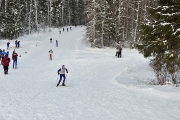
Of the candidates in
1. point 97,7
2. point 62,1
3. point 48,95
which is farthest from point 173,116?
point 62,1

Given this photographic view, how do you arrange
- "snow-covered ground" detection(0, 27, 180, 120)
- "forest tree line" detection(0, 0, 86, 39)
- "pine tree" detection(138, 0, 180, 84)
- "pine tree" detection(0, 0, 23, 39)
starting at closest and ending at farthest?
1. "snow-covered ground" detection(0, 27, 180, 120)
2. "pine tree" detection(138, 0, 180, 84)
3. "pine tree" detection(0, 0, 23, 39)
4. "forest tree line" detection(0, 0, 86, 39)

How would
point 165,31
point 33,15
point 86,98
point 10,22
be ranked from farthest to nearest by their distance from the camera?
point 33,15, point 10,22, point 86,98, point 165,31

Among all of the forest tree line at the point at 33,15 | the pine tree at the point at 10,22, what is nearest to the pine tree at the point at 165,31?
the pine tree at the point at 10,22

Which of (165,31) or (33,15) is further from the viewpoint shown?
(33,15)

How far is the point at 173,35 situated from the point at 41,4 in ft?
217

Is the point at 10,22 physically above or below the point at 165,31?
above

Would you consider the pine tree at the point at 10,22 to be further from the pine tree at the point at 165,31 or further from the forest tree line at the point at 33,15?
the pine tree at the point at 165,31

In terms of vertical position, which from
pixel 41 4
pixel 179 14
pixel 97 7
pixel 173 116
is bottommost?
pixel 173 116

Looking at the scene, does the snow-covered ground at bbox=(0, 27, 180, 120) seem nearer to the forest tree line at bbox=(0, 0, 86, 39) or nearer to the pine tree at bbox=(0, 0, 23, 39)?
the pine tree at bbox=(0, 0, 23, 39)

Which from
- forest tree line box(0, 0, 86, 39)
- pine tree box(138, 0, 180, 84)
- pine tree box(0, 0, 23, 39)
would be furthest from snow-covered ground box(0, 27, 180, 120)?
forest tree line box(0, 0, 86, 39)

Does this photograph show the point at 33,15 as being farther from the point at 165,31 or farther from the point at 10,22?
the point at 165,31

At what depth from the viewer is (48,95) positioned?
13477 millimetres

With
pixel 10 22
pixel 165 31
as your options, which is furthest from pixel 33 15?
pixel 165 31

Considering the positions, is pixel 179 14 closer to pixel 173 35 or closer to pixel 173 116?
pixel 173 35
